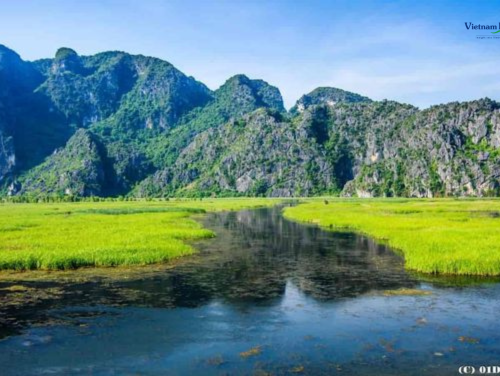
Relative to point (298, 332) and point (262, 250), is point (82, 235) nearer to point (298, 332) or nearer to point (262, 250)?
point (262, 250)

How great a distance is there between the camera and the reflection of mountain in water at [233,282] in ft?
99.0

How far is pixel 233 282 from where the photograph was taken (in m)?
36.0

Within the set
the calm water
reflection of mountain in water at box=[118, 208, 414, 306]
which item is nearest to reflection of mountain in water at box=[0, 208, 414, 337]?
reflection of mountain in water at box=[118, 208, 414, 306]

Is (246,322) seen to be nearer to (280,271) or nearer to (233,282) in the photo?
(233,282)

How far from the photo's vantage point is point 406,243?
5188 centimetres

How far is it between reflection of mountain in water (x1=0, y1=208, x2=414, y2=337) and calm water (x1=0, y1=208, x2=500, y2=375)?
127mm

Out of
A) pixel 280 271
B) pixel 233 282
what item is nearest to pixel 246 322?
pixel 233 282

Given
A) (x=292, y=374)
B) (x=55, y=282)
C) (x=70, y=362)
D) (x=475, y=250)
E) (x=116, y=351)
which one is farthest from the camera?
(x=475, y=250)

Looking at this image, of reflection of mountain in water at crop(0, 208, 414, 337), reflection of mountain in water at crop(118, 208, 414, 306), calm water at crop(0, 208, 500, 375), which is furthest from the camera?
reflection of mountain in water at crop(118, 208, 414, 306)

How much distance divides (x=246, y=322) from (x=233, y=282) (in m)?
10.1

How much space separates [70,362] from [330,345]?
11.9 metres

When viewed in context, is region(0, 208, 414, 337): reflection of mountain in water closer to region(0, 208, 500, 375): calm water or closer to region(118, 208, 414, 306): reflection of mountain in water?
region(118, 208, 414, 306): reflection of mountain in water

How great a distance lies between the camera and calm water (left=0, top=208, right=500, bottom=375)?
20.2 meters

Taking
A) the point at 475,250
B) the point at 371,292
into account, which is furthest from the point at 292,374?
the point at 475,250
